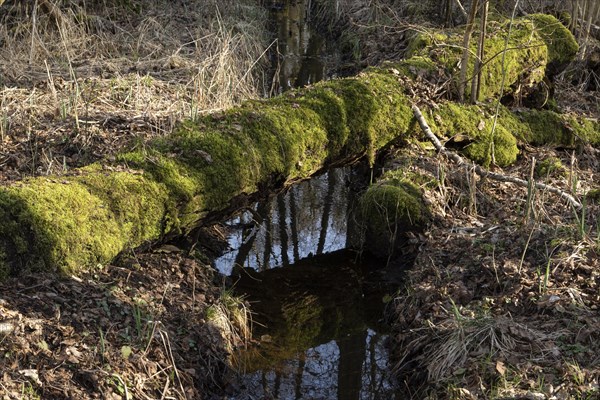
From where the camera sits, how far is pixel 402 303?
559 centimetres

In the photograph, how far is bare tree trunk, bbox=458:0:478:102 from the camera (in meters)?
7.38

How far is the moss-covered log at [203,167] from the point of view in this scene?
4.70m

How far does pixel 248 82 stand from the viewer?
383 inches

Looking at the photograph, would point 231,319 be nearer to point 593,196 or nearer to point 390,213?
point 390,213

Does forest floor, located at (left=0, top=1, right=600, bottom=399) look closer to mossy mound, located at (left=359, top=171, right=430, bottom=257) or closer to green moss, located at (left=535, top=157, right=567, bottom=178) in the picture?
green moss, located at (left=535, top=157, right=567, bottom=178)

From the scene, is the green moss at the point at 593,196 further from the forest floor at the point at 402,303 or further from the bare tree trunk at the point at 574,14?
the bare tree trunk at the point at 574,14

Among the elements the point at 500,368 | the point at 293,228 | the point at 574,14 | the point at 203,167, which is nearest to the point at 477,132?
the point at 293,228

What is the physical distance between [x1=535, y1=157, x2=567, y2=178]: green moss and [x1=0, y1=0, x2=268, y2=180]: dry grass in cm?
339

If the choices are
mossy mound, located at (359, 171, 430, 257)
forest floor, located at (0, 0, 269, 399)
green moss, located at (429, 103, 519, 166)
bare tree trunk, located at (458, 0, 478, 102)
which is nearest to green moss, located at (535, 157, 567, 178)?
green moss, located at (429, 103, 519, 166)

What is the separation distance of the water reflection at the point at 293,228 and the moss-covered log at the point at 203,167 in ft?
2.97

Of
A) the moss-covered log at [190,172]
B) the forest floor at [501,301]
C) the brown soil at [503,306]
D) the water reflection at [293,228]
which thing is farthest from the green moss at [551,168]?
the water reflection at [293,228]

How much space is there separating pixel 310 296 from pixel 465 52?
3.25 m

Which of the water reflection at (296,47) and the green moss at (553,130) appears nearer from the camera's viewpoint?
the green moss at (553,130)

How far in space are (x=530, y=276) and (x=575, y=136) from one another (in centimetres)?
369
